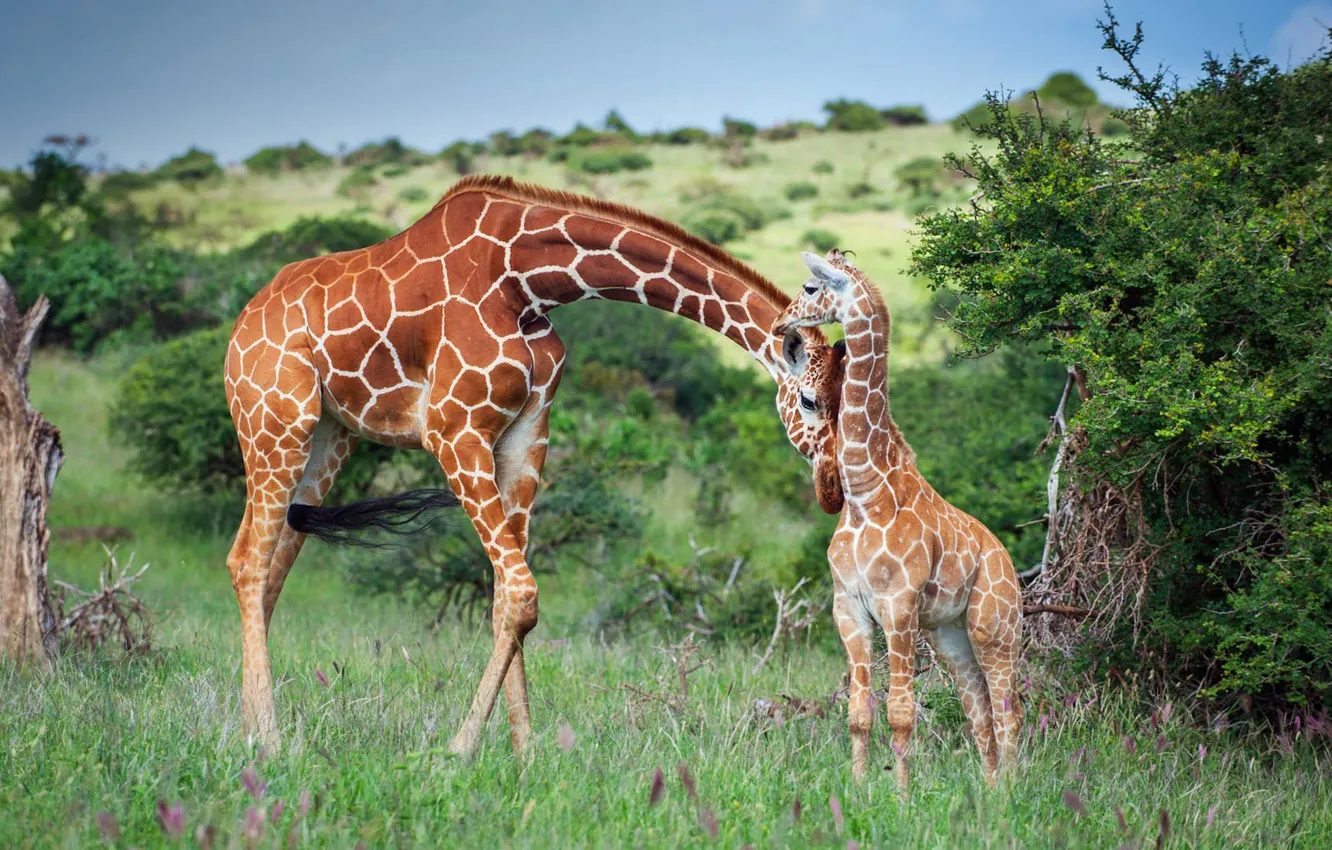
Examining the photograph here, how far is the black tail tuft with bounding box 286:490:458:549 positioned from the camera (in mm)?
6371

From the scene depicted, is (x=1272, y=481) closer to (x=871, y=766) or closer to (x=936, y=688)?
(x=936, y=688)

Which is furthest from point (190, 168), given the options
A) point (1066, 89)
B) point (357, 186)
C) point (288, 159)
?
point (1066, 89)

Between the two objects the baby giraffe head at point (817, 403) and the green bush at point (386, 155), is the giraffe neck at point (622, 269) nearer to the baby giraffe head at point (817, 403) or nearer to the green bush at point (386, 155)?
the baby giraffe head at point (817, 403)

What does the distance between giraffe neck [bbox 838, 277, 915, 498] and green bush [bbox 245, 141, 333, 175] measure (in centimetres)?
5654

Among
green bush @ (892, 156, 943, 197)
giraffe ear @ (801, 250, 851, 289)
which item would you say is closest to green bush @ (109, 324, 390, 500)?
giraffe ear @ (801, 250, 851, 289)

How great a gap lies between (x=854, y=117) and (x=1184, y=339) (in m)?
63.2

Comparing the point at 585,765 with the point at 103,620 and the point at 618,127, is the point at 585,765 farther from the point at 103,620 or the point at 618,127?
the point at 618,127

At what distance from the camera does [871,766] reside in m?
5.50

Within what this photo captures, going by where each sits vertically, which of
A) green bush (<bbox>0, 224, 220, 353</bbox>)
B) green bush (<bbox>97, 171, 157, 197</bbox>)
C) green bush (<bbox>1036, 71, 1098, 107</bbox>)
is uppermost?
green bush (<bbox>1036, 71, 1098, 107</bbox>)

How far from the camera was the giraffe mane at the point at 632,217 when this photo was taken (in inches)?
230

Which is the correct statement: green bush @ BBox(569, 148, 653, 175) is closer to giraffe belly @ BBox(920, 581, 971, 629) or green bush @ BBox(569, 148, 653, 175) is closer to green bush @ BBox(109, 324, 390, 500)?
green bush @ BBox(109, 324, 390, 500)

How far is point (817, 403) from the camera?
555 cm

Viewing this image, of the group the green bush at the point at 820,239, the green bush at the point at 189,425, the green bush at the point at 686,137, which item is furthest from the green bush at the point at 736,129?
the green bush at the point at 189,425

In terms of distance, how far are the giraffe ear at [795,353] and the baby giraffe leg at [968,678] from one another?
144 centimetres
